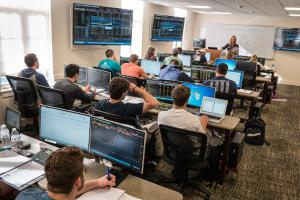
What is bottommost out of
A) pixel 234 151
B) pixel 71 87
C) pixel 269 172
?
pixel 269 172

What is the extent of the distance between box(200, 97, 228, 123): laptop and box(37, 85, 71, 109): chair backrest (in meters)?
1.70

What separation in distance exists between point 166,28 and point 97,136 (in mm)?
7425

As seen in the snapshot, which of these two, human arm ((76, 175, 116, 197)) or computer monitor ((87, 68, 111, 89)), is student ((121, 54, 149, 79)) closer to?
computer monitor ((87, 68, 111, 89))

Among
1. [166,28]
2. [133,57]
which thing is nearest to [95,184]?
[133,57]

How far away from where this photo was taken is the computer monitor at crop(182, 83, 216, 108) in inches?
143

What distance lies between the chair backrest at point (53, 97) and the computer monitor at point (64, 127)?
3.55ft

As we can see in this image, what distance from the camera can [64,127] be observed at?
2.22 meters

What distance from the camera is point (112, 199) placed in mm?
1635

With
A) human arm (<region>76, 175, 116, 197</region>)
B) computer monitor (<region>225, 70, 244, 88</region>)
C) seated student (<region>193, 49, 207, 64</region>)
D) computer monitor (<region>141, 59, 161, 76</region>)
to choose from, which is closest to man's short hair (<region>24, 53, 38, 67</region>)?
computer monitor (<region>141, 59, 161, 76</region>)

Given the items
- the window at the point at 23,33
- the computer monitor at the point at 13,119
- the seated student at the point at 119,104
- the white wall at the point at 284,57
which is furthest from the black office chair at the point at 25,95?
the white wall at the point at 284,57

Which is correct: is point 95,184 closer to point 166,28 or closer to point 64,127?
point 64,127

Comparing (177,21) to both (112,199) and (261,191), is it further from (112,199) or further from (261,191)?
(112,199)

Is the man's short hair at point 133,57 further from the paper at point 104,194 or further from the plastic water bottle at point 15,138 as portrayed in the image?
the paper at point 104,194

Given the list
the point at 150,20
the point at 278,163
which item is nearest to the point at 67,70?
the point at 278,163
